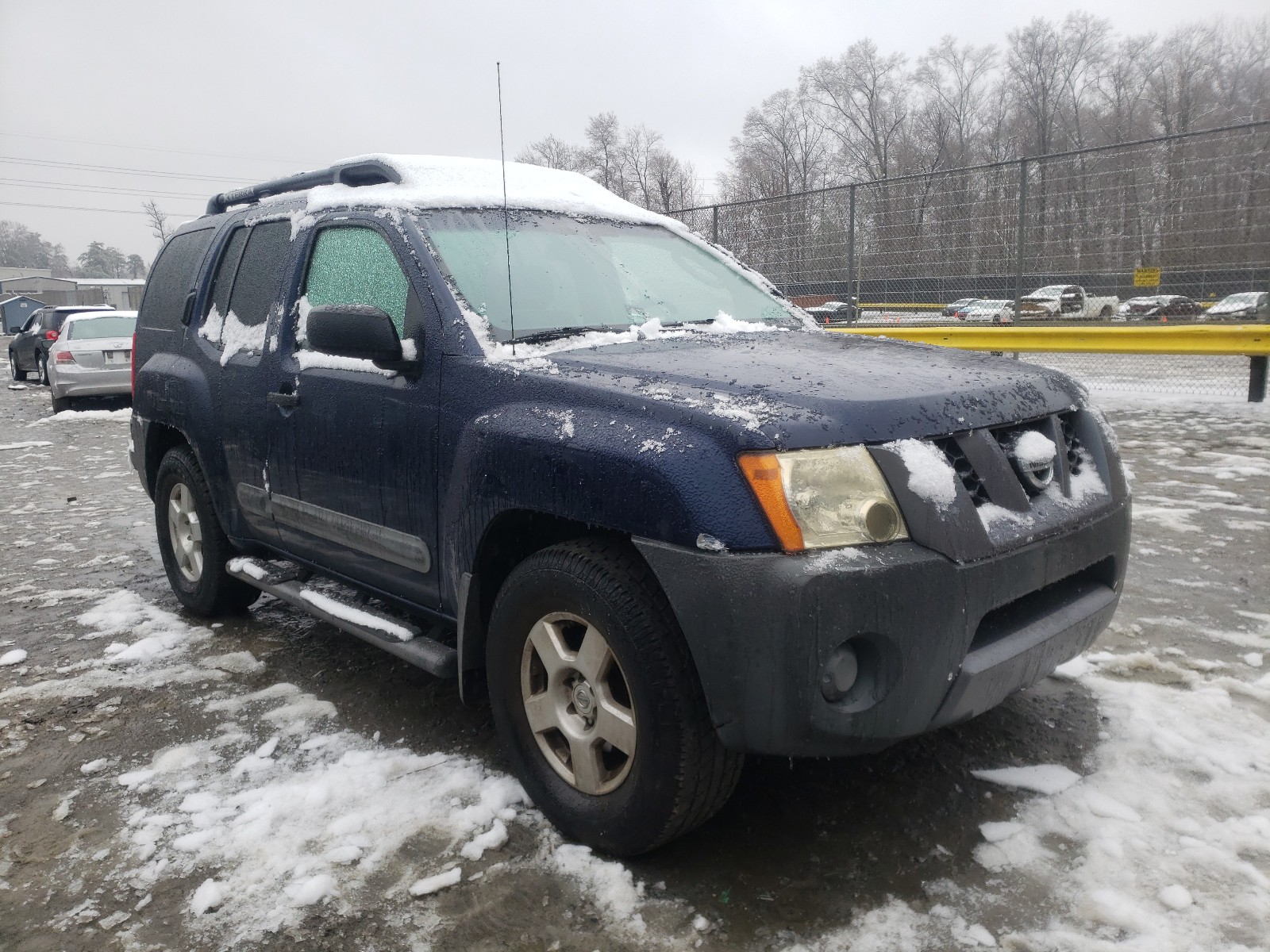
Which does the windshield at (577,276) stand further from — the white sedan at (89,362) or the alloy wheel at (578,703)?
the white sedan at (89,362)

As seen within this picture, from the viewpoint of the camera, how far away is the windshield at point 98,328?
13922 millimetres

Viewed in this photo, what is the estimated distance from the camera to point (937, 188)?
10.2 m

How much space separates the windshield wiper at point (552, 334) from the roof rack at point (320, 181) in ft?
3.26

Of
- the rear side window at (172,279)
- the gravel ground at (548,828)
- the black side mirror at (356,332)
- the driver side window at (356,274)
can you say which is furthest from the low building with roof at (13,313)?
the black side mirror at (356,332)

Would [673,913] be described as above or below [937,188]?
below

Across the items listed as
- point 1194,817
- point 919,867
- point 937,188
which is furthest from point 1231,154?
point 919,867

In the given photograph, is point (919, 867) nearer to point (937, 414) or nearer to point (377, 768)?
point (937, 414)

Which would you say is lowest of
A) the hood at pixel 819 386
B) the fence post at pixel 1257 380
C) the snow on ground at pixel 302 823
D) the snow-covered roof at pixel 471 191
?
the snow on ground at pixel 302 823

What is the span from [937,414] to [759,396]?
433mm

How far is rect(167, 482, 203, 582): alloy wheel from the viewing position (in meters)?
4.34

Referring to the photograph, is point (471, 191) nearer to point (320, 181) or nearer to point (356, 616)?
point (320, 181)

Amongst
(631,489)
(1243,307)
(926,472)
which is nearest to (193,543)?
(631,489)

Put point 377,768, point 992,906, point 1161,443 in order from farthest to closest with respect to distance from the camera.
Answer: point 1161,443 < point 377,768 < point 992,906

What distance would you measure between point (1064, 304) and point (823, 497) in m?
8.90
